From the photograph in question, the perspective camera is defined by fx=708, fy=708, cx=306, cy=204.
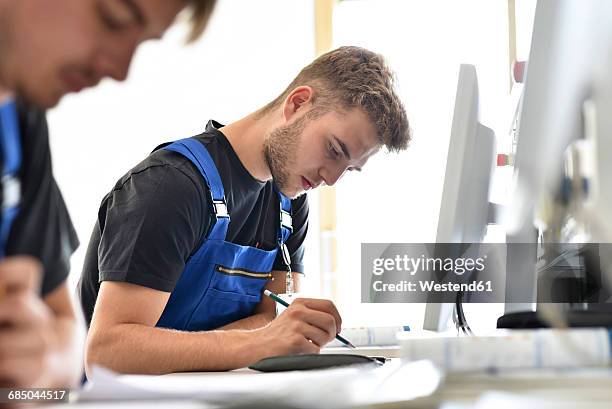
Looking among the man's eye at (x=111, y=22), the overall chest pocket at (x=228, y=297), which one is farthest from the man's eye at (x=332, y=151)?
the man's eye at (x=111, y=22)

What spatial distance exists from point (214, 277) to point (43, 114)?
0.59 metres

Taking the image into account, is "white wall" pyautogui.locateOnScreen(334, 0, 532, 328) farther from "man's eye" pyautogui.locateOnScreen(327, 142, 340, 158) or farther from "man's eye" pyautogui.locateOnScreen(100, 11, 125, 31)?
"man's eye" pyautogui.locateOnScreen(100, 11, 125, 31)

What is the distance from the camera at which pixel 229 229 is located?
1226 millimetres

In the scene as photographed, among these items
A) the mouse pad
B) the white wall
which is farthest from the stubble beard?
the white wall

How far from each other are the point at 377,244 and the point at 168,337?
6.47 ft

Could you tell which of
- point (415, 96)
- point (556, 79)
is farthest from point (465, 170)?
point (415, 96)

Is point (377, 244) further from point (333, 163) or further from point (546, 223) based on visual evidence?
point (546, 223)

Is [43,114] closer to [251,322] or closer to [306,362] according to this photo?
[306,362]

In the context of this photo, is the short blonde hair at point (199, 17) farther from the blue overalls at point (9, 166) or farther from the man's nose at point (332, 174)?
the man's nose at point (332, 174)

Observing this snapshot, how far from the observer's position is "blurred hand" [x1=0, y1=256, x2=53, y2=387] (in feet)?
1.52

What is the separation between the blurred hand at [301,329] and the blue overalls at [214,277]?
0.24m

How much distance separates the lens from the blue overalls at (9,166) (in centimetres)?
54

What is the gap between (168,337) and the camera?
922 millimetres

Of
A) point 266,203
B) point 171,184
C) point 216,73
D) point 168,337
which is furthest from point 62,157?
point 168,337
